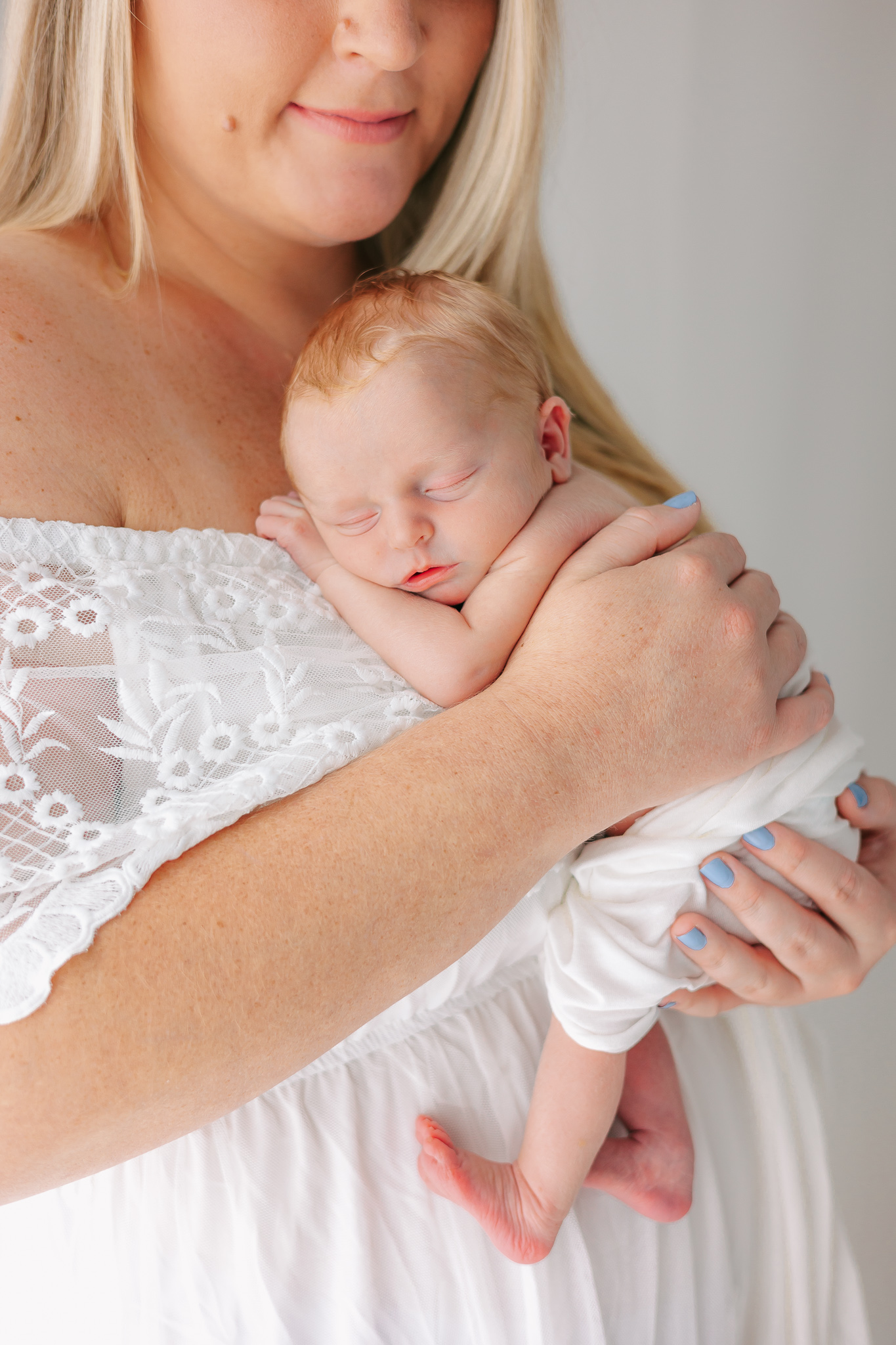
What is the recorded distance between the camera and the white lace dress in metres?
0.78

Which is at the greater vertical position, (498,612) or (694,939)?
(498,612)

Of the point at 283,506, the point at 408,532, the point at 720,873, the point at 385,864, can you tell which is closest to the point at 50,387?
the point at 283,506

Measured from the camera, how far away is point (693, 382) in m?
2.87

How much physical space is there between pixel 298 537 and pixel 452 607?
0.61 ft

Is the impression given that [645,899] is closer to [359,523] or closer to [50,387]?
[359,523]

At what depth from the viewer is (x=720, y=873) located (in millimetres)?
1021

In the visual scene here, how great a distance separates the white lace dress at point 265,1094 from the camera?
779mm

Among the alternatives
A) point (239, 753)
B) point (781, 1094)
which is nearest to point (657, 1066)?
point (781, 1094)

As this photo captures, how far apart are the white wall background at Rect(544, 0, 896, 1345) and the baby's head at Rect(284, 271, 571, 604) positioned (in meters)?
1.60

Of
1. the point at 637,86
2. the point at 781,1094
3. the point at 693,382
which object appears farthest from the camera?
the point at 693,382

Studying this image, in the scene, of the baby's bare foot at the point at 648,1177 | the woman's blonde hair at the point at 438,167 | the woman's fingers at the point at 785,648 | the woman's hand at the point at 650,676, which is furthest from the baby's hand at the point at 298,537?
the baby's bare foot at the point at 648,1177

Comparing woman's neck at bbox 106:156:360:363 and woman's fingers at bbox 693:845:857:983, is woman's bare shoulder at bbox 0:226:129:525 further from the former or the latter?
woman's fingers at bbox 693:845:857:983

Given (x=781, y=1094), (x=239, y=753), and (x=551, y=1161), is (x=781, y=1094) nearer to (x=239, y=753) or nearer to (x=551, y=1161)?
(x=551, y=1161)

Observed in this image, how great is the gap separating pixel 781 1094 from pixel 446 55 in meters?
1.35
